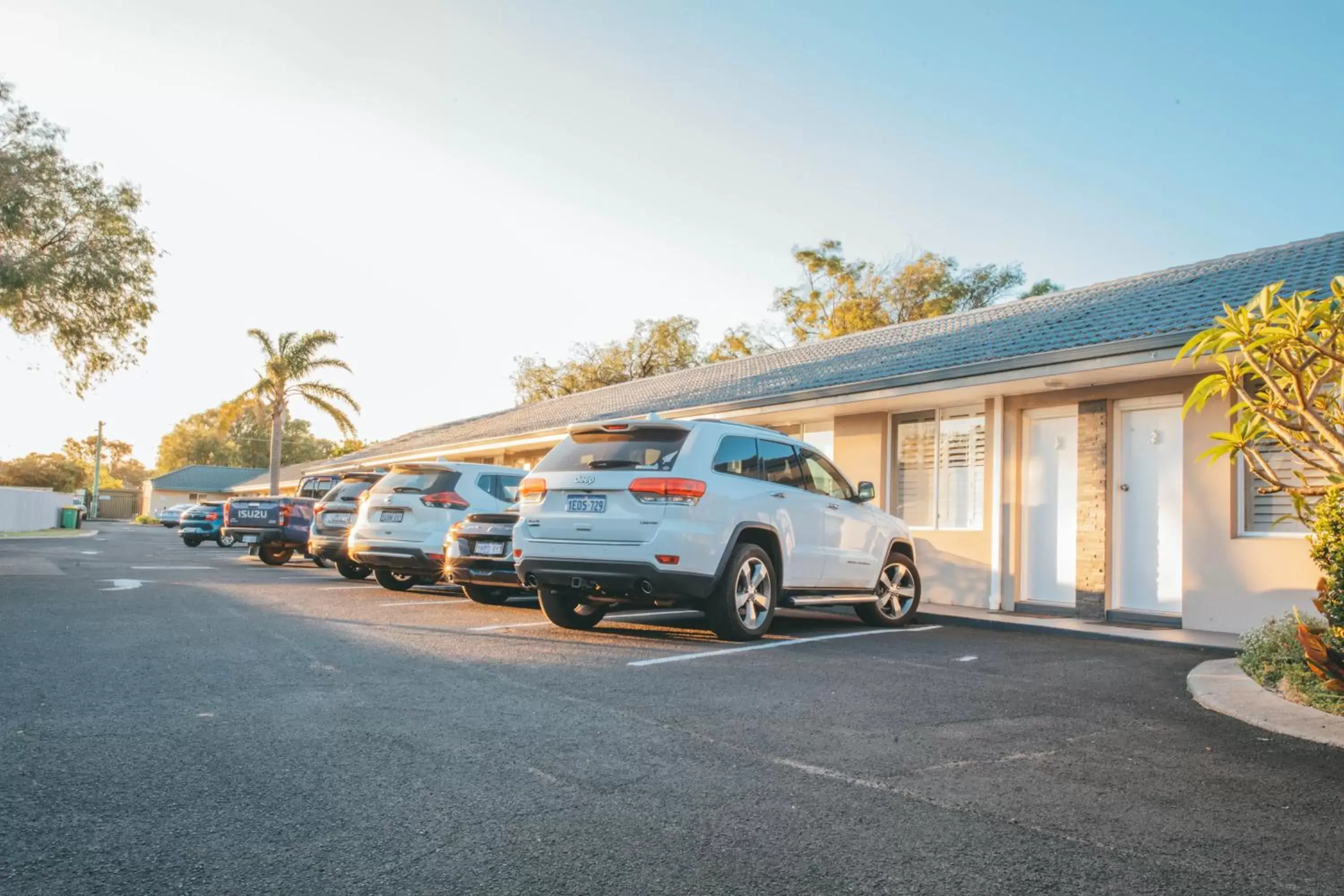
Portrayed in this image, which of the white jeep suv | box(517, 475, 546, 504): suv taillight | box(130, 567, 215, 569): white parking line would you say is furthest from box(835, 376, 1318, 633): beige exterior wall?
box(130, 567, 215, 569): white parking line

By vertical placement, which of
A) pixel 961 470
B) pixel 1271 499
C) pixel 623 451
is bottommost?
pixel 1271 499

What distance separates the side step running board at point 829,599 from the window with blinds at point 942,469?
12.1 feet

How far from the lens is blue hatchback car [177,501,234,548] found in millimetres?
28422

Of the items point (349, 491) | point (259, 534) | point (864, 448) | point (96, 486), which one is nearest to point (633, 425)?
point (864, 448)

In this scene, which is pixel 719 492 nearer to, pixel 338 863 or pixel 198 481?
pixel 338 863

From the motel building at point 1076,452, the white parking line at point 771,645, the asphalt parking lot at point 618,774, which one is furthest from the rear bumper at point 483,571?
the motel building at point 1076,452

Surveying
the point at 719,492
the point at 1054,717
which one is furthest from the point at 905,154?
the point at 1054,717

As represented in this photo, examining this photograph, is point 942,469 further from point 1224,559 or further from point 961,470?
point 1224,559

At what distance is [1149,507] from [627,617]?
19.8 ft

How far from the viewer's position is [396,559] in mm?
12125

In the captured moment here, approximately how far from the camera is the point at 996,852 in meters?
3.24

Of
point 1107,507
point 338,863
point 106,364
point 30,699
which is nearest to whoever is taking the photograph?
point 338,863

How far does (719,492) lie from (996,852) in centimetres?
502

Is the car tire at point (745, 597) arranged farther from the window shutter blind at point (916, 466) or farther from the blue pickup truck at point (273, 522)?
the blue pickup truck at point (273, 522)
